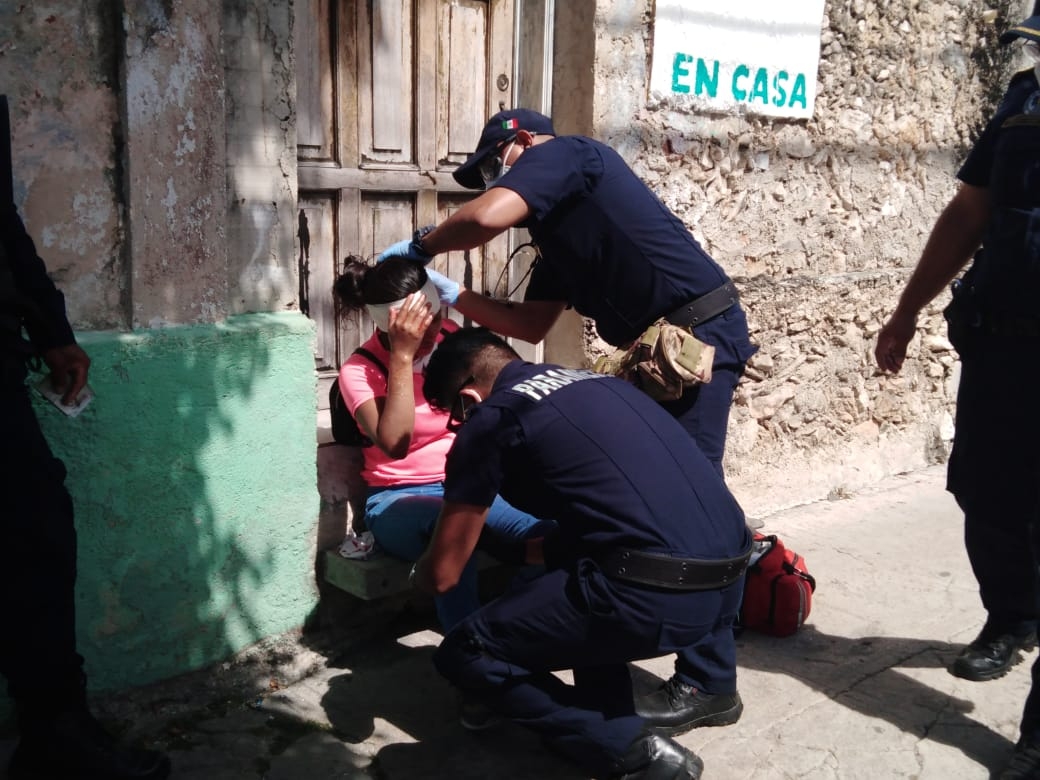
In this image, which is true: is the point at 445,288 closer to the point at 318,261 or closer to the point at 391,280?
the point at 391,280

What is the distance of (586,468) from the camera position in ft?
7.32

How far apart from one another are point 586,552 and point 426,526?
757 mm

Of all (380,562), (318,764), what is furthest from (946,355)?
(318,764)

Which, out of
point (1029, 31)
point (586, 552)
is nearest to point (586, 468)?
point (586, 552)

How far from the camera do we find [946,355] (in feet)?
17.3

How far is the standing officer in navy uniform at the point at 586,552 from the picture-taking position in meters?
2.24

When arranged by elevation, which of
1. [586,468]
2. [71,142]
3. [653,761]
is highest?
[71,142]

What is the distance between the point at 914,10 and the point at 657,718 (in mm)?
3458

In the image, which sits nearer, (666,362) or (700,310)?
(666,362)

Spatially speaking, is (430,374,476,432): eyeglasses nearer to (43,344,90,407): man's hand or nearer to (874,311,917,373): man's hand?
(43,344,90,407): man's hand

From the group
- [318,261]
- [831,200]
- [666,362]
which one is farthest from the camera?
[831,200]

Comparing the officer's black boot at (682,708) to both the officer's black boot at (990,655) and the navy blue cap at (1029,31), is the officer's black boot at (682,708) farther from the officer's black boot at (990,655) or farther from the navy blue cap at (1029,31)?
the navy blue cap at (1029,31)

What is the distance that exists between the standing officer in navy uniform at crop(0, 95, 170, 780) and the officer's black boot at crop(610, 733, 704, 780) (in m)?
1.11

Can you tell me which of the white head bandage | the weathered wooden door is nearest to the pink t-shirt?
the white head bandage
